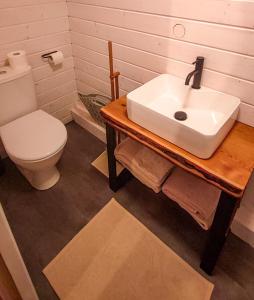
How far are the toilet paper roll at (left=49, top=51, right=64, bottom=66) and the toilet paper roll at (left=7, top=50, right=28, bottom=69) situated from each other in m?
0.27

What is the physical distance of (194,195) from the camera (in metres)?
1.30

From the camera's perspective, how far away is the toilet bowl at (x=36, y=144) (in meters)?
1.47

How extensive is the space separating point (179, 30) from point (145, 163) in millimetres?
771

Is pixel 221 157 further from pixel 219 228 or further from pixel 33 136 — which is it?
pixel 33 136

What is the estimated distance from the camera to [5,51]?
1.68 metres

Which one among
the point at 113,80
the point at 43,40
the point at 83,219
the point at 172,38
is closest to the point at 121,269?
the point at 83,219

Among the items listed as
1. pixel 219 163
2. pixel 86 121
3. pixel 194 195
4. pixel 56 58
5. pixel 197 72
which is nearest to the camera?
pixel 219 163

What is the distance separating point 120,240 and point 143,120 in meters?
0.80

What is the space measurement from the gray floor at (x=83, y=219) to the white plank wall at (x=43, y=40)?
0.62 m

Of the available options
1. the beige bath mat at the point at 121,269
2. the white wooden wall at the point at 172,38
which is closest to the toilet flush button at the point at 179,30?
the white wooden wall at the point at 172,38

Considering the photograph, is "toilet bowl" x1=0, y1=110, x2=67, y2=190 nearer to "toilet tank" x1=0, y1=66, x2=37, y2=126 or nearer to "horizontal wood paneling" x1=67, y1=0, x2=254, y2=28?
"toilet tank" x1=0, y1=66, x2=37, y2=126

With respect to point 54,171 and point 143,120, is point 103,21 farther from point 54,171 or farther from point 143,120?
point 54,171

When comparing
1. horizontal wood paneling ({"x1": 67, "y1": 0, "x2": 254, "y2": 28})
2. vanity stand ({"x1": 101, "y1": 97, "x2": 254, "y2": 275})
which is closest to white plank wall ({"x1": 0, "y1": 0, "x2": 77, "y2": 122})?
horizontal wood paneling ({"x1": 67, "y1": 0, "x2": 254, "y2": 28})

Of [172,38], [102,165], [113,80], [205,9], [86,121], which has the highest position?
[205,9]
